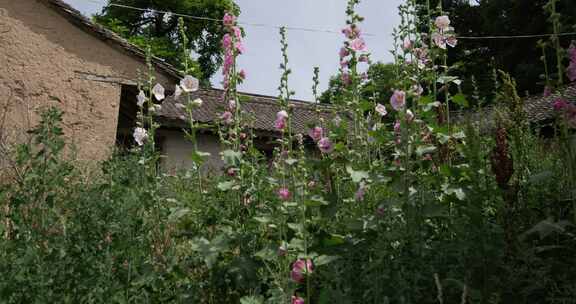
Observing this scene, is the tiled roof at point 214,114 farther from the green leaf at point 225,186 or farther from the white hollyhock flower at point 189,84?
the green leaf at point 225,186

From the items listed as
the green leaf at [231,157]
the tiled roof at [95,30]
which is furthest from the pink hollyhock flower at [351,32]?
the tiled roof at [95,30]

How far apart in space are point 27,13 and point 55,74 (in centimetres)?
110

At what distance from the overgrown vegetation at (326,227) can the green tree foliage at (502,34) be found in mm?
19043

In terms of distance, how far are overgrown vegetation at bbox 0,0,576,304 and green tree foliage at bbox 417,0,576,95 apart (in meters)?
19.0

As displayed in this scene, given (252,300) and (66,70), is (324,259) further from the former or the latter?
(66,70)

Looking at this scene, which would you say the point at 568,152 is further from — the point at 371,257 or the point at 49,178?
the point at 49,178

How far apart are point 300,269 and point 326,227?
836 millimetres

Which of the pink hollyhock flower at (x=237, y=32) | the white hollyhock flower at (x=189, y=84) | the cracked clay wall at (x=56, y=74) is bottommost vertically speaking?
the white hollyhock flower at (x=189, y=84)

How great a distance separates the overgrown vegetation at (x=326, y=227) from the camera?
2234mm

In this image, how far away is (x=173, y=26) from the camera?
2866 centimetres

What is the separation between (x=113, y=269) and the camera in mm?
2633

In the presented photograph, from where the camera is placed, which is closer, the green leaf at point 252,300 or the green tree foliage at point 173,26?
the green leaf at point 252,300

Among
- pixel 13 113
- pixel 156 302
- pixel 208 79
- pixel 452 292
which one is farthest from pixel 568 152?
pixel 208 79

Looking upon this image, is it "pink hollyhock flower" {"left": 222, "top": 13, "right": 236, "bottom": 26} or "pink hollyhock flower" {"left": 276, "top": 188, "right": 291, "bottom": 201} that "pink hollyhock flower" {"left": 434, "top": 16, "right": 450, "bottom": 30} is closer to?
"pink hollyhock flower" {"left": 222, "top": 13, "right": 236, "bottom": 26}
